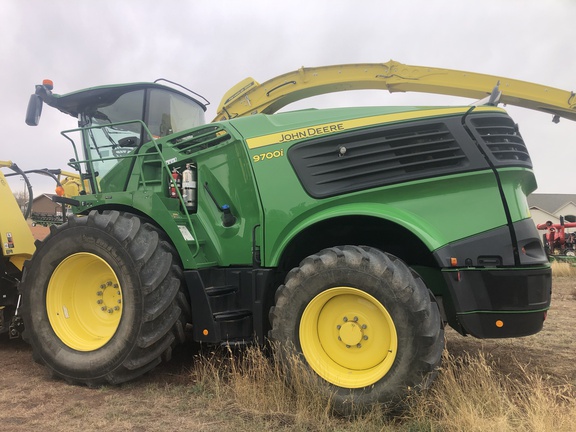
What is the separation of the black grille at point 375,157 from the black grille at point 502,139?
0.76 feet

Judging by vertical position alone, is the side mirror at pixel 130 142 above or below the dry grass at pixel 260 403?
above

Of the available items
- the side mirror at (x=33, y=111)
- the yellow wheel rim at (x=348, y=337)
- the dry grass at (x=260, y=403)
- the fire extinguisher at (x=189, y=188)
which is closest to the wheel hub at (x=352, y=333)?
the yellow wheel rim at (x=348, y=337)

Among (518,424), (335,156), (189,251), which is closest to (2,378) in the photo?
(189,251)

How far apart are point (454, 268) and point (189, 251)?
2.12 meters

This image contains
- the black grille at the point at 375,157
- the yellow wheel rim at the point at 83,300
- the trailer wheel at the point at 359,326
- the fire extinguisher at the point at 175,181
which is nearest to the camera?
the trailer wheel at the point at 359,326

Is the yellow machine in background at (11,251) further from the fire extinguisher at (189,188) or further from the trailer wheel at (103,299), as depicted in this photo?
the fire extinguisher at (189,188)

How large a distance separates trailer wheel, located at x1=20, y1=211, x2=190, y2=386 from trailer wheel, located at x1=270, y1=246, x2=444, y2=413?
1.00m

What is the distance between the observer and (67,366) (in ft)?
12.2

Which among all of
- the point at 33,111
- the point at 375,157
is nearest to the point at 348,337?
the point at 375,157

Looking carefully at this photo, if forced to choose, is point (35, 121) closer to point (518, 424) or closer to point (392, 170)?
point (392, 170)

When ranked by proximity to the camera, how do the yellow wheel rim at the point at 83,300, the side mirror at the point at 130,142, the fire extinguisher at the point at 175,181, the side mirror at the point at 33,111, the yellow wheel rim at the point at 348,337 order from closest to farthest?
the yellow wheel rim at the point at 348,337, the yellow wheel rim at the point at 83,300, the fire extinguisher at the point at 175,181, the side mirror at the point at 130,142, the side mirror at the point at 33,111

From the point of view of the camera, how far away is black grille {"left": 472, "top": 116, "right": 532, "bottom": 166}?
332cm

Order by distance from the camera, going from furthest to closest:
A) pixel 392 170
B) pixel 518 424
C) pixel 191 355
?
pixel 191 355 → pixel 392 170 → pixel 518 424

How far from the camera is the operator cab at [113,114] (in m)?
4.61
